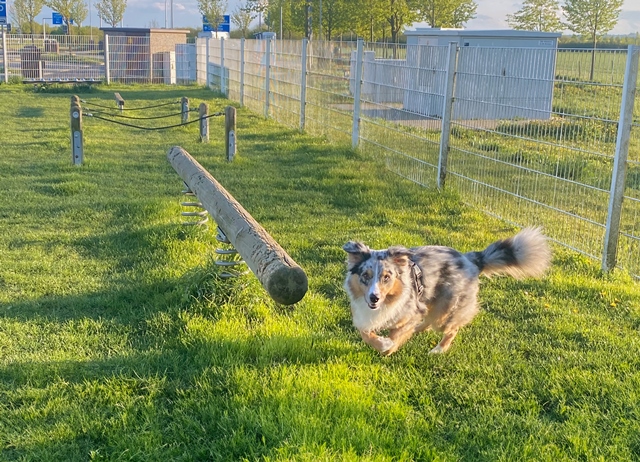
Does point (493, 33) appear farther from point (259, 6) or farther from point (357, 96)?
point (259, 6)

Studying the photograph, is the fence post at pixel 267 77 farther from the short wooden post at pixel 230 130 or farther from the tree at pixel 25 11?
the tree at pixel 25 11

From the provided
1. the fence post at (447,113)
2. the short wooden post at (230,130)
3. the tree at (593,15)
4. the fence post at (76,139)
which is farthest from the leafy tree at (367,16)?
the fence post at (447,113)

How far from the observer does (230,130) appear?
11742mm

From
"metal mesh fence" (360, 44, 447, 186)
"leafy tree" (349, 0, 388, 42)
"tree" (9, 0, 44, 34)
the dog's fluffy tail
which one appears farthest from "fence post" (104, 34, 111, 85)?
"tree" (9, 0, 44, 34)

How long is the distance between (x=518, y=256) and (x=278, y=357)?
5.98ft

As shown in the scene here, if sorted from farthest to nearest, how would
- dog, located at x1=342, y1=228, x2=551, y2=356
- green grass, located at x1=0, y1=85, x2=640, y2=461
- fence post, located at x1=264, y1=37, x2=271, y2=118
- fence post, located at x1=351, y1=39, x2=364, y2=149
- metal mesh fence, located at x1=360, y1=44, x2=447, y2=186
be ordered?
fence post, located at x1=264, y1=37, x2=271, y2=118 < fence post, located at x1=351, y1=39, x2=364, y2=149 < metal mesh fence, located at x1=360, y1=44, x2=447, y2=186 < dog, located at x1=342, y1=228, x2=551, y2=356 < green grass, located at x1=0, y1=85, x2=640, y2=461

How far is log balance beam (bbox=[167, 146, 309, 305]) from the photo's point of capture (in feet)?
12.4

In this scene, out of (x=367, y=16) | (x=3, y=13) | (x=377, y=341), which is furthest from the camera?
(x=367, y=16)

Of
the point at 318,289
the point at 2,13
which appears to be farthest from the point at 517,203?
the point at 2,13

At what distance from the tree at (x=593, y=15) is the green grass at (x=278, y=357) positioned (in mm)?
26486

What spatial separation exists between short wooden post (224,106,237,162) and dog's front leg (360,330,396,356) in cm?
779

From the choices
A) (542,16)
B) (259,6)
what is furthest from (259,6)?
(542,16)

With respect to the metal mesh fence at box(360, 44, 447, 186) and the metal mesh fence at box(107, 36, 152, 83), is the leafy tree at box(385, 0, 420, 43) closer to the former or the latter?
the metal mesh fence at box(107, 36, 152, 83)

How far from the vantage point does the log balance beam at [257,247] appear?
149 inches
